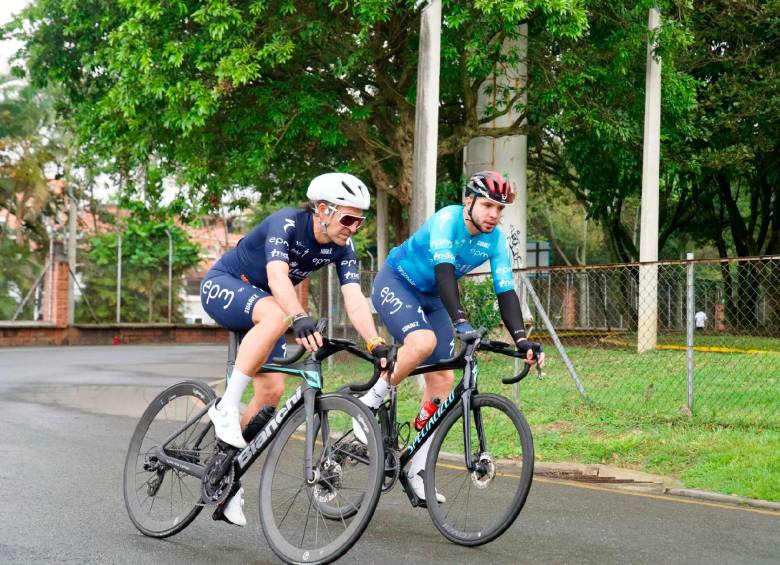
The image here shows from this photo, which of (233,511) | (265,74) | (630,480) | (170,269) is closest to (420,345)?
(233,511)

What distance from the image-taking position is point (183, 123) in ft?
55.2

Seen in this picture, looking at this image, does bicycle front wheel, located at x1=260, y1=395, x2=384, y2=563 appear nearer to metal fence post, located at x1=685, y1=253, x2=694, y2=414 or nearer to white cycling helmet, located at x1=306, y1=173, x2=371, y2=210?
white cycling helmet, located at x1=306, y1=173, x2=371, y2=210

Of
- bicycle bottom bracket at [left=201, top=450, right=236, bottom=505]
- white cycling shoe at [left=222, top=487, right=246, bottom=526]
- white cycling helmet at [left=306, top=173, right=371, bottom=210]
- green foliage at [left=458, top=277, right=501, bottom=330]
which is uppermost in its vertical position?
white cycling helmet at [left=306, top=173, right=371, bottom=210]

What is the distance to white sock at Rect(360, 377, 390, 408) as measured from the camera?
20.8 feet

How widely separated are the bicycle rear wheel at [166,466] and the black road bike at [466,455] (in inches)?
35.3

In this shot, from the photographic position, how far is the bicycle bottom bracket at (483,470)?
575 cm

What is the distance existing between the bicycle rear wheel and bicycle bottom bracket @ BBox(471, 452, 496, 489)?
1.43 metres

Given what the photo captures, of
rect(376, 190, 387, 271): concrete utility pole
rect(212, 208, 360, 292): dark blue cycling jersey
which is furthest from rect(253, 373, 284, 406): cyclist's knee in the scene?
rect(376, 190, 387, 271): concrete utility pole

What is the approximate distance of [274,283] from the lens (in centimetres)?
556

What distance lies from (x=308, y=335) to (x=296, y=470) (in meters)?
0.71

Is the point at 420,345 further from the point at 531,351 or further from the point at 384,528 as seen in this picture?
the point at 384,528

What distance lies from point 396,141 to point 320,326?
15.4 m

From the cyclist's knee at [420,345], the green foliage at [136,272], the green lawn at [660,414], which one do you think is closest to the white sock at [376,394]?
the cyclist's knee at [420,345]

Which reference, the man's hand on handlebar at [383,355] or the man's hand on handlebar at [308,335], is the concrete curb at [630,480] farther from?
the man's hand on handlebar at [308,335]
